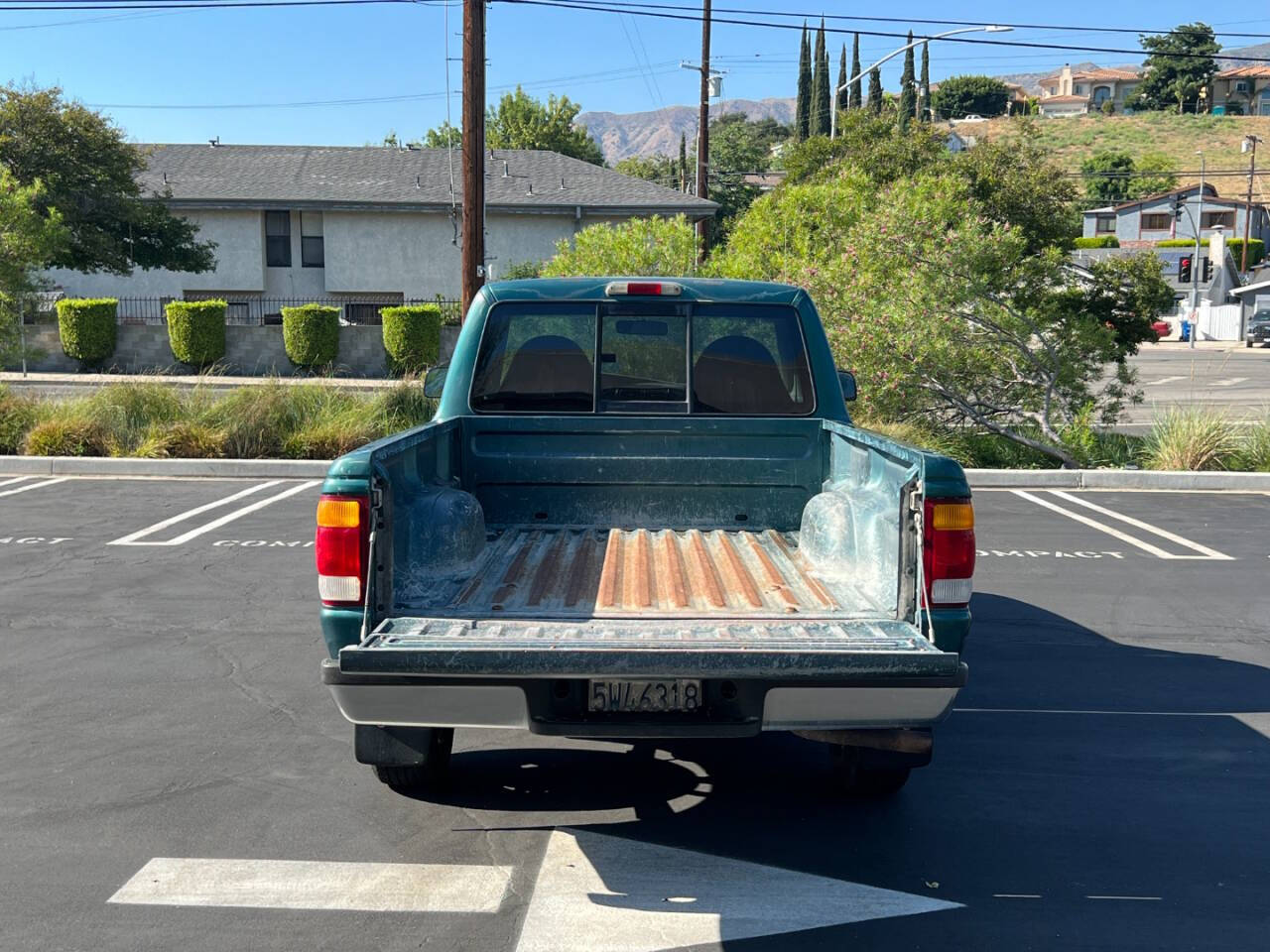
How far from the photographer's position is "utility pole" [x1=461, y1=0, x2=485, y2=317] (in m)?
17.1

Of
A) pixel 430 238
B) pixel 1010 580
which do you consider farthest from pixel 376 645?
pixel 430 238

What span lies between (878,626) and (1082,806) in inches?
61.9

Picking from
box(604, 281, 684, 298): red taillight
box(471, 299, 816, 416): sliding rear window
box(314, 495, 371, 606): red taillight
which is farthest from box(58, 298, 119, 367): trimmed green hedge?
box(314, 495, 371, 606): red taillight

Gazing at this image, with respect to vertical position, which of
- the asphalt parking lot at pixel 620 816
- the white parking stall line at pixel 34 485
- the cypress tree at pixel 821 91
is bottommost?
the asphalt parking lot at pixel 620 816

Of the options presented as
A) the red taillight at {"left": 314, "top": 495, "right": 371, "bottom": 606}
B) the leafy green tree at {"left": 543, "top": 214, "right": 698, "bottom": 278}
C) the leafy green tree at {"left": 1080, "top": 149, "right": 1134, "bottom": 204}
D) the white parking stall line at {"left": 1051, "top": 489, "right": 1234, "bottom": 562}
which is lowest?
the white parking stall line at {"left": 1051, "top": 489, "right": 1234, "bottom": 562}

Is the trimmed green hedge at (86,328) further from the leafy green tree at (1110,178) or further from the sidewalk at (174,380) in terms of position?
the leafy green tree at (1110,178)

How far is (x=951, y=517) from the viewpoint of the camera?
4.16m

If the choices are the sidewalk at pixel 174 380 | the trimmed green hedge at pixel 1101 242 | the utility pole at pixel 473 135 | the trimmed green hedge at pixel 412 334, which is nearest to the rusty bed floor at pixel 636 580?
the sidewalk at pixel 174 380

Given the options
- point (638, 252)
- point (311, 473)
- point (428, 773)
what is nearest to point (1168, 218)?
point (638, 252)

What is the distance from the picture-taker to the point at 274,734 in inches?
228

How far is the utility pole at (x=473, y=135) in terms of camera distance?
56.1ft

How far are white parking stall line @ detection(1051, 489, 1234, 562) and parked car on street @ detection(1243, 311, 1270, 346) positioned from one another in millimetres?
43839

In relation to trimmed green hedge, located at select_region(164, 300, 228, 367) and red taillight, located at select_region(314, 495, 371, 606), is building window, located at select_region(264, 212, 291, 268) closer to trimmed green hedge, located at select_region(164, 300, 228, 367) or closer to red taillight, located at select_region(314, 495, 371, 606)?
trimmed green hedge, located at select_region(164, 300, 228, 367)

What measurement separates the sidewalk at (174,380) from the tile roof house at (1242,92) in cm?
14890
